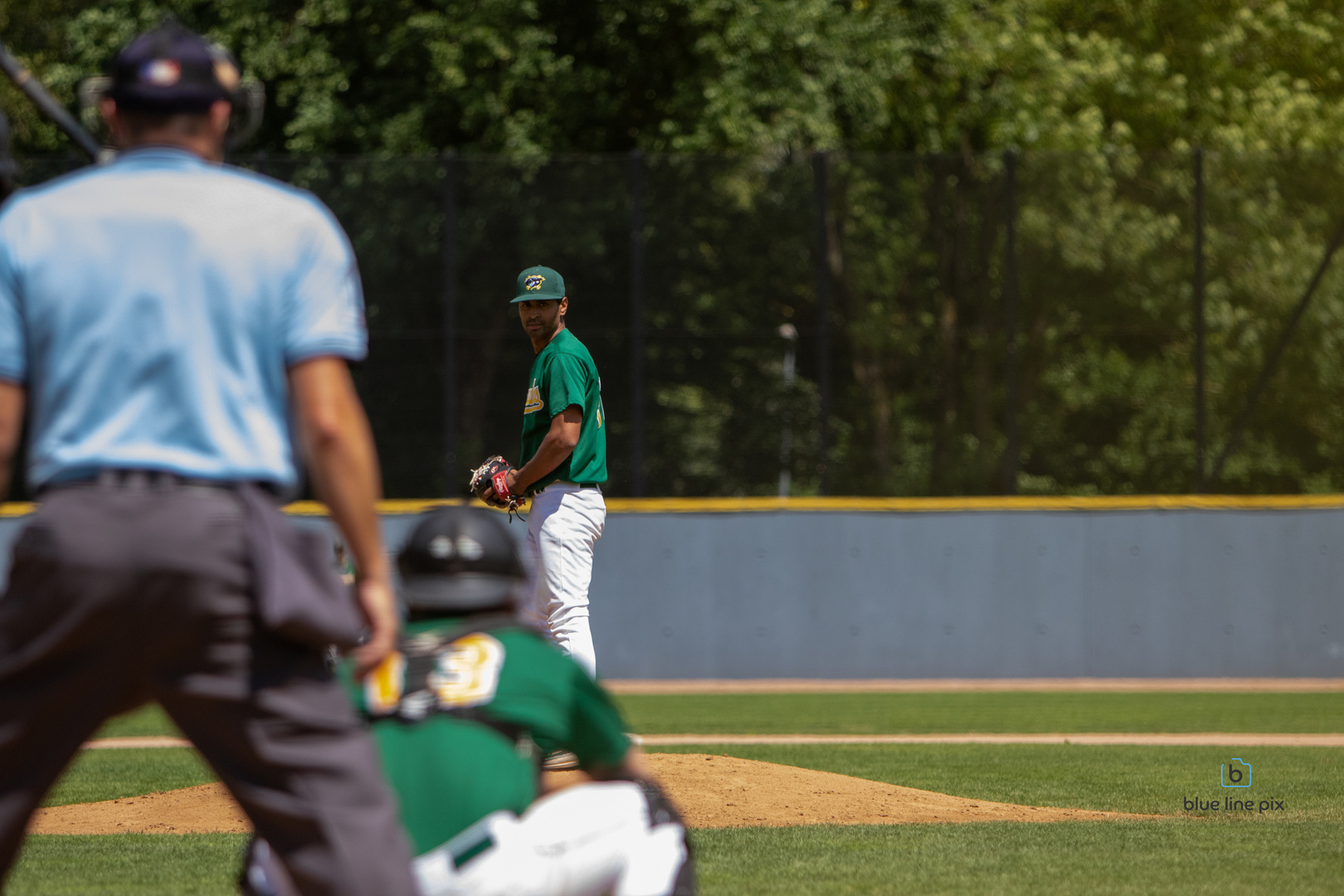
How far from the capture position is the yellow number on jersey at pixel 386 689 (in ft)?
10.6

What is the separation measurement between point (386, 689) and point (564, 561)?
4.54 metres

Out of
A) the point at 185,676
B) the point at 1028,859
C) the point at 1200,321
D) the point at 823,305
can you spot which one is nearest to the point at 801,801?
the point at 1028,859

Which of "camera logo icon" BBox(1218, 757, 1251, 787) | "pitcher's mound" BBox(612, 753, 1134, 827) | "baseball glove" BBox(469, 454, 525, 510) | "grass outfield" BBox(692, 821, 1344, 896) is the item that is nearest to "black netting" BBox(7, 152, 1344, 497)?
"camera logo icon" BBox(1218, 757, 1251, 787)

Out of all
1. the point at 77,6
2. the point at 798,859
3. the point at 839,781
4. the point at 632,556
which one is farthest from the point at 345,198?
the point at 798,859

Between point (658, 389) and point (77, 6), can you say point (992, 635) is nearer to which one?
point (658, 389)

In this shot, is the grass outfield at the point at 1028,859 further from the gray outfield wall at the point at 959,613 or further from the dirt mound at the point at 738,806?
the gray outfield wall at the point at 959,613

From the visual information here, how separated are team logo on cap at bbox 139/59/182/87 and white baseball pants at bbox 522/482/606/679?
4.94 metres

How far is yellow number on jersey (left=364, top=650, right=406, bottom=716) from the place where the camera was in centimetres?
322

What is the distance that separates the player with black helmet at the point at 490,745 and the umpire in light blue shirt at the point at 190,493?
1.03ft

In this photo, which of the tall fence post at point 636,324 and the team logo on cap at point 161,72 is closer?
the team logo on cap at point 161,72

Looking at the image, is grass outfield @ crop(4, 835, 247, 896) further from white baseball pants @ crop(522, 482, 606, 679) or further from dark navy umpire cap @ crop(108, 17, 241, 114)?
dark navy umpire cap @ crop(108, 17, 241, 114)

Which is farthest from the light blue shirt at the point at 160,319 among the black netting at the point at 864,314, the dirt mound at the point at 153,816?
the black netting at the point at 864,314

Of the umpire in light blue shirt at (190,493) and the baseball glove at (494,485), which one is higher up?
the umpire in light blue shirt at (190,493)

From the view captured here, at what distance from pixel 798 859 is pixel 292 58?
59.3 feet
